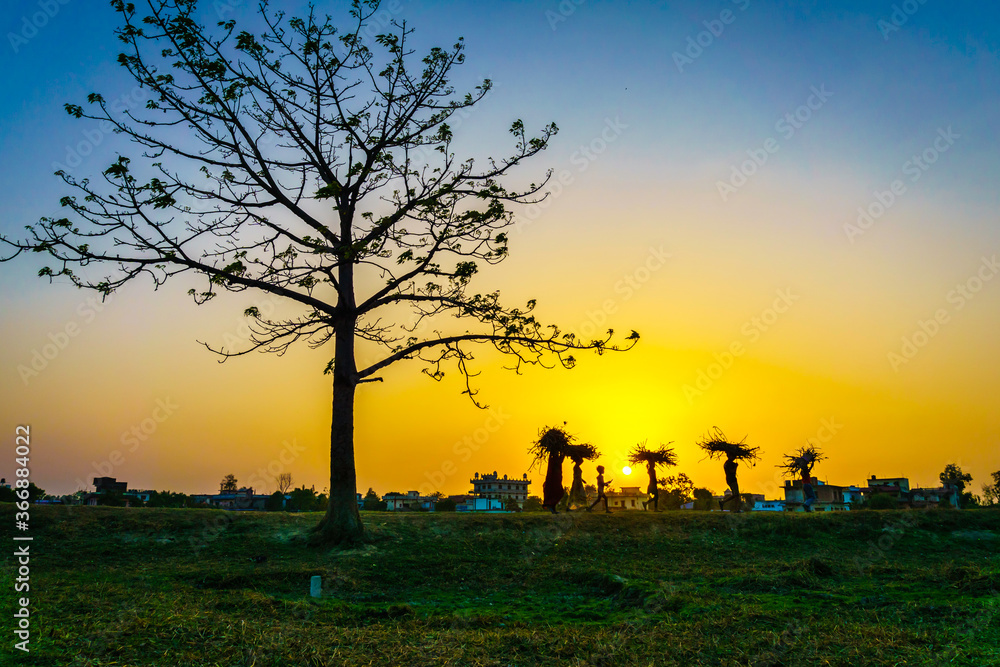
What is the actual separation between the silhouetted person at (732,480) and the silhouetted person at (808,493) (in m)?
2.07

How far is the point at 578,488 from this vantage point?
906 inches

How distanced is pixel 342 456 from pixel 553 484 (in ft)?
26.0

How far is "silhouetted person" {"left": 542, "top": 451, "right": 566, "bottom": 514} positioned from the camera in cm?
2022

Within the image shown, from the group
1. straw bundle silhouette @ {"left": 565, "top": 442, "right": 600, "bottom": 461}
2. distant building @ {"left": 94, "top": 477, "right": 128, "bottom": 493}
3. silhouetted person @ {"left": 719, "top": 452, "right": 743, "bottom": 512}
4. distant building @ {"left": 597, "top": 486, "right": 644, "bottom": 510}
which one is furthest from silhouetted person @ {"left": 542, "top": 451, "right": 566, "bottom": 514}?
distant building @ {"left": 597, "top": 486, "right": 644, "bottom": 510}

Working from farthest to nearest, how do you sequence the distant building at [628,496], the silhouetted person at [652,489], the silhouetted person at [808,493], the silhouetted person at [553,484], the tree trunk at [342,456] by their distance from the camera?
the distant building at [628,496]
the silhouetted person at [652,489]
the silhouetted person at [808,493]
the silhouetted person at [553,484]
the tree trunk at [342,456]

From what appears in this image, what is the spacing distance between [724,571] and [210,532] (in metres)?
11.1

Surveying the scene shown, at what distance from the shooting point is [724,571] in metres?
11.6

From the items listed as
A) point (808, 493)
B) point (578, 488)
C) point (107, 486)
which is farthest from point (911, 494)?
point (107, 486)

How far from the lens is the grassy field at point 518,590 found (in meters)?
5.96

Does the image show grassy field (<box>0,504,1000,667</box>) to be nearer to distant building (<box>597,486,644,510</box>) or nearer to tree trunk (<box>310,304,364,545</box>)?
tree trunk (<box>310,304,364,545</box>)

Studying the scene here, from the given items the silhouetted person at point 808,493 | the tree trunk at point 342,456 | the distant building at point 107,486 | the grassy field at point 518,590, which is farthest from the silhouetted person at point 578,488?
the distant building at point 107,486

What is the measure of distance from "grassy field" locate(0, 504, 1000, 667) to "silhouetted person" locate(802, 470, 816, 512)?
3.86 meters

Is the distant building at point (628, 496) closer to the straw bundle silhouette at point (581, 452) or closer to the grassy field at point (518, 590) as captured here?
the straw bundle silhouette at point (581, 452)

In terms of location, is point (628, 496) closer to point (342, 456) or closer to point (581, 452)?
point (581, 452)
